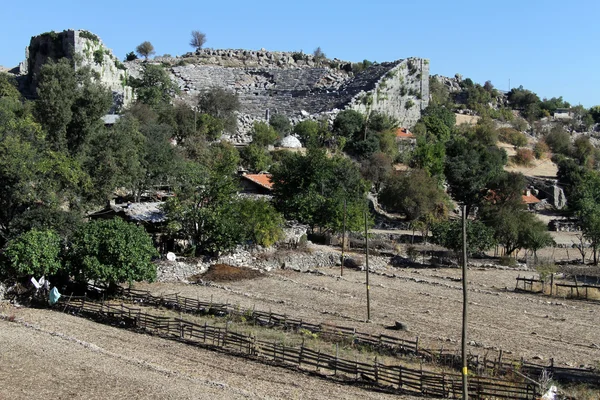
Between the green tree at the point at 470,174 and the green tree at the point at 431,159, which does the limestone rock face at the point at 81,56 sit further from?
the green tree at the point at 470,174

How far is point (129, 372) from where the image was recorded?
63.5ft

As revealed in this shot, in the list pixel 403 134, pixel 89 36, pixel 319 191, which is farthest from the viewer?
pixel 403 134

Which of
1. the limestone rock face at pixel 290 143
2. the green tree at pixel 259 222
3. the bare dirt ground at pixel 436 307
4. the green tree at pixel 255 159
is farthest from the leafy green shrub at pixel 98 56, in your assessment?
the bare dirt ground at pixel 436 307

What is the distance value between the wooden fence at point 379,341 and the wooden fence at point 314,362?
0.91 meters

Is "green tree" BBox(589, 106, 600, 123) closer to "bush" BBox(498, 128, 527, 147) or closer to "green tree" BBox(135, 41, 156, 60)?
"bush" BBox(498, 128, 527, 147)

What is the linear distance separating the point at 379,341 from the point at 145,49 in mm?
90910

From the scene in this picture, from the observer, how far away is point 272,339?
23.8 m

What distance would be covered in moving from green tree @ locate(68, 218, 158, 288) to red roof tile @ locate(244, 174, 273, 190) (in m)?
24.5

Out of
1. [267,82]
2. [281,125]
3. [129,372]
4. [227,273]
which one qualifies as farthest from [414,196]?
[267,82]

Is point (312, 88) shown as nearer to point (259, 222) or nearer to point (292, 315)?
point (259, 222)

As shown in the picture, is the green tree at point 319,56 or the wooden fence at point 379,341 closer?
the wooden fence at point 379,341

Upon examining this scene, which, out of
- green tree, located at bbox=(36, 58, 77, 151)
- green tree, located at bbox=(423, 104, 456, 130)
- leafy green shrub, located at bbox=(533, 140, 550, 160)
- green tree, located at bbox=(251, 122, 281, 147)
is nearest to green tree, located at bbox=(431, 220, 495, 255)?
green tree, located at bbox=(36, 58, 77, 151)

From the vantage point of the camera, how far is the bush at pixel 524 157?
81750mm

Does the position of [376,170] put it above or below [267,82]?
below
